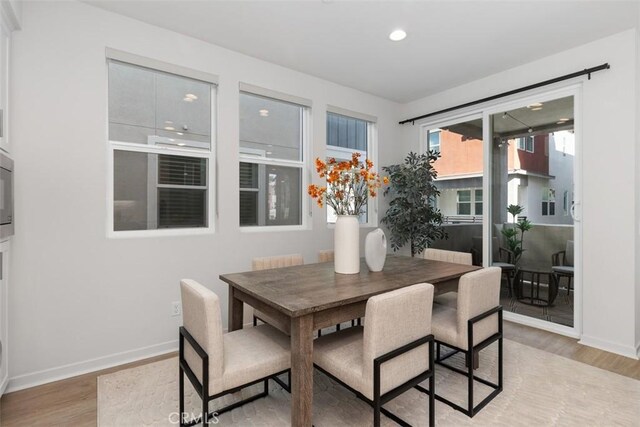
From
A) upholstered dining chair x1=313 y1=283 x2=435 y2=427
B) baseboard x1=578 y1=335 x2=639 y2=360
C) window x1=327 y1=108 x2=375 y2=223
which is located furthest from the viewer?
window x1=327 y1=108 x2=375 y2=223

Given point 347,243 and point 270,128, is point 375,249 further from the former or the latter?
point 270,128

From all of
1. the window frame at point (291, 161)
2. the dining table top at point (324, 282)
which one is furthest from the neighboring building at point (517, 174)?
the window frame at point (291, 161)

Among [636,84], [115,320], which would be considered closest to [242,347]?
[115,320]

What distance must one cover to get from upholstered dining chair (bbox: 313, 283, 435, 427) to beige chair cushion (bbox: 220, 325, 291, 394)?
0.20 m

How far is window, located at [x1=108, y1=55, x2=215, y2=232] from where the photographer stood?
2.68 m

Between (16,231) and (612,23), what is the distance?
4.78 metres

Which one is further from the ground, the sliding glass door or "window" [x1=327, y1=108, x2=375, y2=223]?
"window" [x1=327, y1=108, x2=375, y2=223]

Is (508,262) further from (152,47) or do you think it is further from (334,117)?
(152,47)

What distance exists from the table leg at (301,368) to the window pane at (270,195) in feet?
6.62

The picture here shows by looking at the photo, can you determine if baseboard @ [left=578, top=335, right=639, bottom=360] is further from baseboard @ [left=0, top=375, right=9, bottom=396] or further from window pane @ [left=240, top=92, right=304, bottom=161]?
baseboard @ [left=0, top=375, right=9, bottom=396]

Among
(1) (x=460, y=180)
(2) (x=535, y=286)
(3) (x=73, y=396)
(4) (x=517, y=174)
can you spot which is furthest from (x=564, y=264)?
(3) (x=73, y=396)

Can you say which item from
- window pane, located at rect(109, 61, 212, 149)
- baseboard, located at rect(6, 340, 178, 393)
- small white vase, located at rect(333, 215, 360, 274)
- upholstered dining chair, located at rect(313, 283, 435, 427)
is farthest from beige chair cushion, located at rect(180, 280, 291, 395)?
window pane, located at rect(109, 61, 212, 149)

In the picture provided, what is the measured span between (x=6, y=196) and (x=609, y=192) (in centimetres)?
451

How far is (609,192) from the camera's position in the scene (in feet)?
9.34
